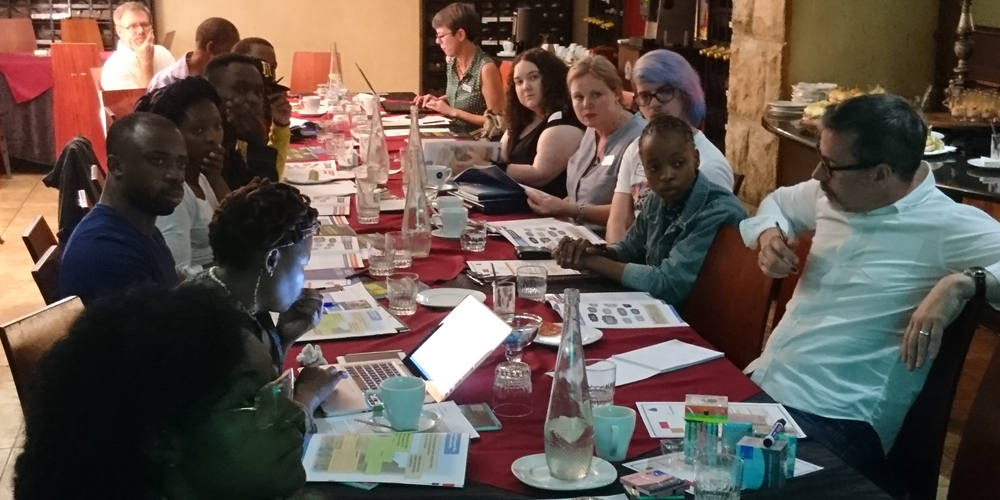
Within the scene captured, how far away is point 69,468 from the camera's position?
0.99 metres

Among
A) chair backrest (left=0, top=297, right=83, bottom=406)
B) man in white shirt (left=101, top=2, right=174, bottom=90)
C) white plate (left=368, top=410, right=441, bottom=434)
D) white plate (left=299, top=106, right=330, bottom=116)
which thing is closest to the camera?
white plate (left=368, top=410, right=441, bottom=434)

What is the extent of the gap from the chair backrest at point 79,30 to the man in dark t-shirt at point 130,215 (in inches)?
243

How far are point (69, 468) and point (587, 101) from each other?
111 inches

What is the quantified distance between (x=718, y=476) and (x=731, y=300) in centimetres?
111

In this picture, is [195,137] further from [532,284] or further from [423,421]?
[423,421]

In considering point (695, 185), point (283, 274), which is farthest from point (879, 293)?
point (283, 274)

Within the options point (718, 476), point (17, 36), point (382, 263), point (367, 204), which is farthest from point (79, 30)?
point (718, 476)

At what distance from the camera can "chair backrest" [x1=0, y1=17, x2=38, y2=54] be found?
7.71 m

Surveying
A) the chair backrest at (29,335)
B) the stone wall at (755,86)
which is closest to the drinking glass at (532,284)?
the chair backrest at (29,335)

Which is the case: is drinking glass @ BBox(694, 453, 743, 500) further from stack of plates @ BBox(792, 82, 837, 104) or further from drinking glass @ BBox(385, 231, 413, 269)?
stack of plates @ BBox(792, 82, 837, 104)

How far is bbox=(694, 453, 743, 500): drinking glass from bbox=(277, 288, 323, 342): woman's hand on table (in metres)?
0.88

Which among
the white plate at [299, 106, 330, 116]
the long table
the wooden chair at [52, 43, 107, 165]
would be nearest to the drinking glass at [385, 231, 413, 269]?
the long table

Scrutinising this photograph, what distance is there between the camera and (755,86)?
5.50 meters

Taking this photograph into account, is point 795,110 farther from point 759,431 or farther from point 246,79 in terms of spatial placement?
point 759,431
